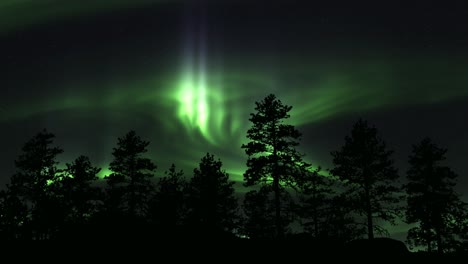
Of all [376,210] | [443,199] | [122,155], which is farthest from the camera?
[122,155]

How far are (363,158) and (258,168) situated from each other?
954 cm

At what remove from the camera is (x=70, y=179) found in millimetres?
47156

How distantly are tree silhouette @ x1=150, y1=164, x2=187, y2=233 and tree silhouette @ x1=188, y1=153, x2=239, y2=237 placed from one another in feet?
5.01

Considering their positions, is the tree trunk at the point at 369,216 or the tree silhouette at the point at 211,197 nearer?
the tree trunk at the point at 369,216

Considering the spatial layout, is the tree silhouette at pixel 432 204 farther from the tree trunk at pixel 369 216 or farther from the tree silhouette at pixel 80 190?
the tree silhouette at pixel 80 190

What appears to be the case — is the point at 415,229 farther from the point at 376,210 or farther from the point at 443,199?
the point at 376,210

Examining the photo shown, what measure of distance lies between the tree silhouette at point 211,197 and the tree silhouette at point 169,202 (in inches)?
60.2

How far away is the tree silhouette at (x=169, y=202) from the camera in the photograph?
47.8 m

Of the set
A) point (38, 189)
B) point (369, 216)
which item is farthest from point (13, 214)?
point (369, 216)

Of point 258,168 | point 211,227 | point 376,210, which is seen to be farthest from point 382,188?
point 211,227

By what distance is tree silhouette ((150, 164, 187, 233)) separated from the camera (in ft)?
157

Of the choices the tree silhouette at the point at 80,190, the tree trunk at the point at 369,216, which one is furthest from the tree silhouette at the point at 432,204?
the tree silhouette at the point at 80,190

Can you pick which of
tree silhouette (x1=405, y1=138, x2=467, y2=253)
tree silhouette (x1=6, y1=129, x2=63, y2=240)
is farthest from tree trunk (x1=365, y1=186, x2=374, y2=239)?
tree silhouette (x1=6, y1=129, x2=63, y2=240)

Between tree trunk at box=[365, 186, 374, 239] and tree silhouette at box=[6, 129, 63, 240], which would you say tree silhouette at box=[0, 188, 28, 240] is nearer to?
tree silhouette at box=[6, 129, 63, 240]
